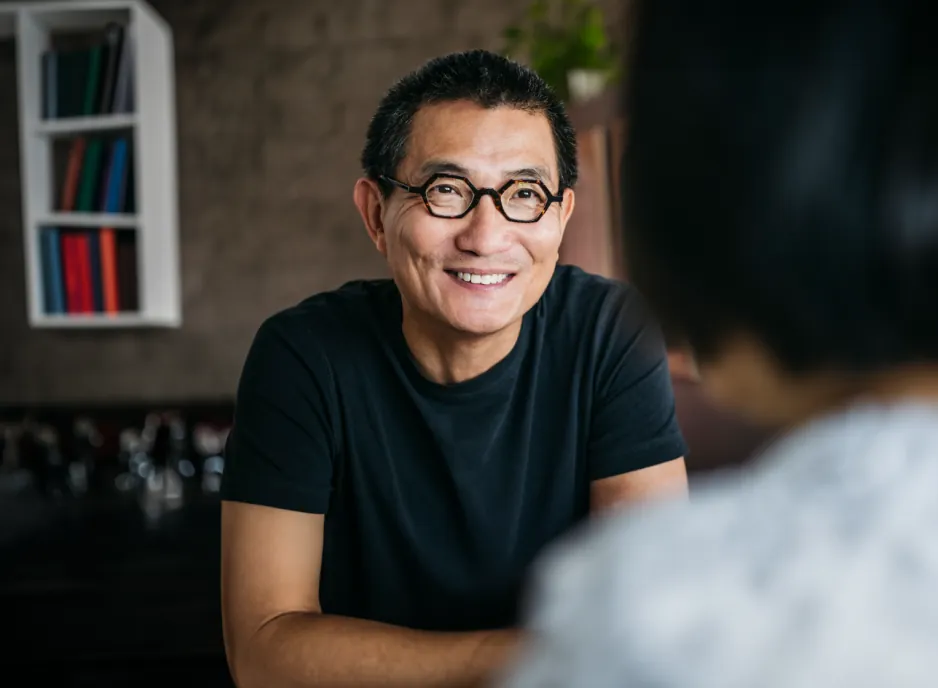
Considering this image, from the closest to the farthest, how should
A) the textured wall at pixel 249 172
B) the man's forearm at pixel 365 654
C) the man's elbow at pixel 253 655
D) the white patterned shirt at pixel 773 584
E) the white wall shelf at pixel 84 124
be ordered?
the white patterned shirt at pixel 773 584
the man's forearm at pixel 365 654
the man's elbow at pixel 253 655
the white wall shelf at pixel 84 124
the textured wall at pixel 249 172

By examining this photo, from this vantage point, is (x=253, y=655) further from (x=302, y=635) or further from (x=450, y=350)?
(x=450, y=350)

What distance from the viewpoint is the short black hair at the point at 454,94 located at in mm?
1279

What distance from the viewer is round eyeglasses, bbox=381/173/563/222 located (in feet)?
4.15

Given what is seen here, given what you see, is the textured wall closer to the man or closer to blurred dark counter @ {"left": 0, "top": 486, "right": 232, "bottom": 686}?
blurred dark counter @ {"left": 0, "top": 486, "right": 232, "bottom": 686}

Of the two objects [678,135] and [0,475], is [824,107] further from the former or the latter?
[0,475]

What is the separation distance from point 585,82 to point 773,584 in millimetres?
2162

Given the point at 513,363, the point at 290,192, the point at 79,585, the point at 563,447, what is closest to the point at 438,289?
the point at 513,363

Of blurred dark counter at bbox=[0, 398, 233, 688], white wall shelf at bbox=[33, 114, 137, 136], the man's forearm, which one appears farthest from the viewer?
white wall shelf at bbox=[33, 114, 137, 136]

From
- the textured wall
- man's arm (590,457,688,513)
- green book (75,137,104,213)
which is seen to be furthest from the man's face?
green book (75,137,104,213)

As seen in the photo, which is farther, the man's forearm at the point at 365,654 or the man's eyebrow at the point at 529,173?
the man's eyebrow at the point at 529,173

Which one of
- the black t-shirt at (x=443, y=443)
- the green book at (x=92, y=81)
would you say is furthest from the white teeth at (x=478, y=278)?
the green book at (x=92, y=81)

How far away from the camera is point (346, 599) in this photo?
1.31m

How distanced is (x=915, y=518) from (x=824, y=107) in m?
0.16

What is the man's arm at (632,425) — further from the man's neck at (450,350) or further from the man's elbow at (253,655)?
the man's elbow at (253,655)
